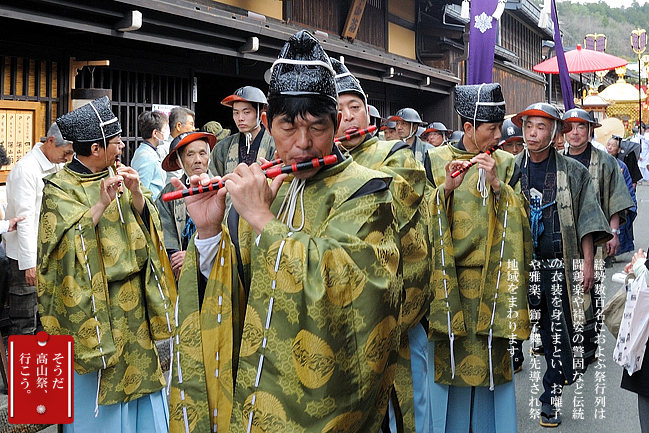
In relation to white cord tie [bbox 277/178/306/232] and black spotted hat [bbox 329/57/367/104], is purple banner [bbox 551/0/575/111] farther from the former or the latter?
white cord tie [bbox 277/178/306/232]

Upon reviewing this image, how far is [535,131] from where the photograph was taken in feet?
20.8

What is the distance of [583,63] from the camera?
16.3 metres

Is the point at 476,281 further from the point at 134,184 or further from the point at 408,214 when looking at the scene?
the point at 134,184

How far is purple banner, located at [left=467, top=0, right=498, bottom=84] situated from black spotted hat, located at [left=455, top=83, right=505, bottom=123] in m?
1.62

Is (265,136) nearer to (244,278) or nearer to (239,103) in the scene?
(239,103)

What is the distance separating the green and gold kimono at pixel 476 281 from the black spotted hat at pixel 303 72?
2803 mm

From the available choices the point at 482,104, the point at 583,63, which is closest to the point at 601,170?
the point at 482,104

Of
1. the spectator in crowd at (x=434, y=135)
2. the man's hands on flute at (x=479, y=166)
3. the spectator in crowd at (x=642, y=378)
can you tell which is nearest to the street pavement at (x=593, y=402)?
the spectator in crowd at (x=642, y=378)

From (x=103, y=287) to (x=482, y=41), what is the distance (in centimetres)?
457

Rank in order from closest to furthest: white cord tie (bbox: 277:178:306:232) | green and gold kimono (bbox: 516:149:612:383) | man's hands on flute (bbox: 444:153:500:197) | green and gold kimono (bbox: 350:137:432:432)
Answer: white cord tie (bbox: 277:178:306:232), green and gold kimono (bbox: 350:137:432:432), man's hands on flute (bbox: 444:153:500:197), green and gold kimono (bbox: 516:149:612:383)

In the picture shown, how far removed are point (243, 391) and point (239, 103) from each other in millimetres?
4485

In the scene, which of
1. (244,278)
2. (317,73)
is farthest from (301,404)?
(317,73)

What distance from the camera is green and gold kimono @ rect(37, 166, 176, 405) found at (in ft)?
15.8

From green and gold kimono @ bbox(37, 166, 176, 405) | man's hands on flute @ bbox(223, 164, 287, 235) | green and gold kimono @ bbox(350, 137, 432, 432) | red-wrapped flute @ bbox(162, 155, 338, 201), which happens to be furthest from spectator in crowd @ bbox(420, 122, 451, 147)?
man's hands on flute @ bbox(223, 164, 287, 235)
